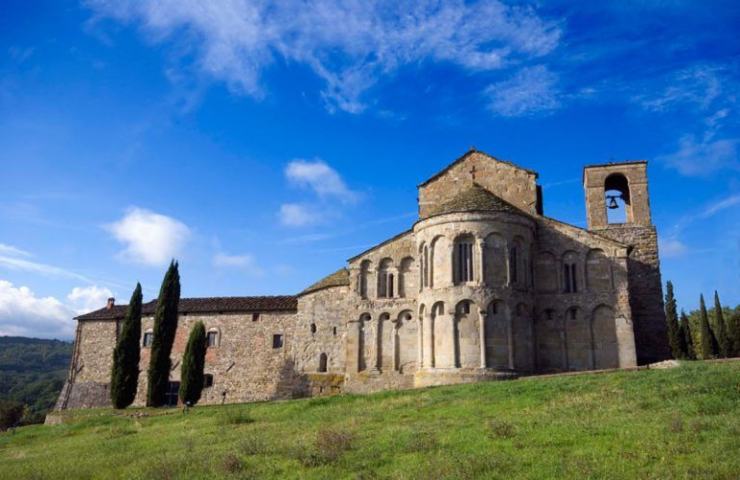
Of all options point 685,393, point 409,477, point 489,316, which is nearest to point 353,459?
point 409,477

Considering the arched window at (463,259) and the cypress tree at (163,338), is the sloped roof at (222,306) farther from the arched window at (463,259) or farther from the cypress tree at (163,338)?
the arched window at (463,259)

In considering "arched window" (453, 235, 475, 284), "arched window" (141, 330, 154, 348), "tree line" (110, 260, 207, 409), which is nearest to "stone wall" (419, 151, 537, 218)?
"arched window" (453, 235, 475, 284)

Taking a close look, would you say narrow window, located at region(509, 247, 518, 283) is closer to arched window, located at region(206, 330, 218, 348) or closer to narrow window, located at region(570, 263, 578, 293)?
narrow window, located at region(570, 263, 578, 293)

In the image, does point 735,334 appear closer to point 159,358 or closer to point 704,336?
point 704,336

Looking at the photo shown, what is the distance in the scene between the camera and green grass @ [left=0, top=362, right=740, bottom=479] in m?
8.88

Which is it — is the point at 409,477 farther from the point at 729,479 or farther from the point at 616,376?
the point at 616,376

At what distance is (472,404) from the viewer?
15.4 metres

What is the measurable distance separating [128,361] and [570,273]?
75.8ft

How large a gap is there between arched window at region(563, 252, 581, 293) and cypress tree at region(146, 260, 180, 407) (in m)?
20.6

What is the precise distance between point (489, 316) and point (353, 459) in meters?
13.2

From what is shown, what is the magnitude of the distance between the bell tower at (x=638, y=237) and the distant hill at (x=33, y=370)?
53587mm

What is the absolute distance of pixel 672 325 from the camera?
40.6m

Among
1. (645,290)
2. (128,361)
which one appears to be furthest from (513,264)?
(128,361)

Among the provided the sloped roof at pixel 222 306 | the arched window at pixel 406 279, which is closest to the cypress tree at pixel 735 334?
the arched window at pixel 406 279
